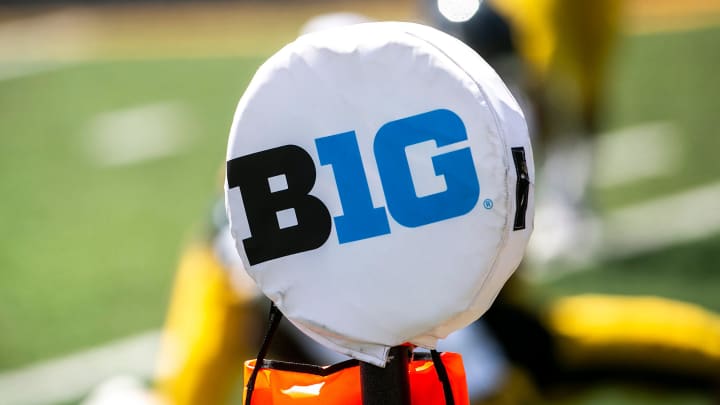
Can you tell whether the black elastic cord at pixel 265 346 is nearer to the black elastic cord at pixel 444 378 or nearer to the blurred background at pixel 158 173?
the black elastic cord at pixel 444 378

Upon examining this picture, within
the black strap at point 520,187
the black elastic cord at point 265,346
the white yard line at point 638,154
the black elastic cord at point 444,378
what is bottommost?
the white yard line at point 638,154

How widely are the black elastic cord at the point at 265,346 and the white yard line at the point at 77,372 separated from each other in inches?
135

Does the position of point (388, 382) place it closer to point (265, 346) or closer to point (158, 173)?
point (265, 346)

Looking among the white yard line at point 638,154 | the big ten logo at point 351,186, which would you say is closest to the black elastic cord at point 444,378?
the big ten logo at point 351,186

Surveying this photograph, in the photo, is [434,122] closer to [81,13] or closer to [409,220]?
[409,220]

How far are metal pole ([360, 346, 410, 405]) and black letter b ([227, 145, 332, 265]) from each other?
0.15 metres

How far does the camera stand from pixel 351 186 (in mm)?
1229

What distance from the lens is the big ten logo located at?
121cm

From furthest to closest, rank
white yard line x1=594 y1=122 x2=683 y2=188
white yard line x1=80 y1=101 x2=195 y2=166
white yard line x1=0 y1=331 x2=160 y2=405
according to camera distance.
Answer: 1. white yard line x1=80 y1=101 x2=195 y2=166
2. white yard line x1=594 y1=122 x2=683 y2=188
3. white yard line x1=0 y1=331 x2=160 y2=405

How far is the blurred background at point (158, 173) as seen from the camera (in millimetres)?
5258

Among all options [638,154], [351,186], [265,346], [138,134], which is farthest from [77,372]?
[138,134]

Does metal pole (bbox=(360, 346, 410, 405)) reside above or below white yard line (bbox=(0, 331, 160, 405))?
above

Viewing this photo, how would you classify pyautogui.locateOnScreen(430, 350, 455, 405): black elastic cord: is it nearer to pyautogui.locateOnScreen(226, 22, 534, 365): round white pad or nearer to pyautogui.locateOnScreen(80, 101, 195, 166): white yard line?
pyautogui.locateOnScreen(226, 22, 534, 365): round white pad

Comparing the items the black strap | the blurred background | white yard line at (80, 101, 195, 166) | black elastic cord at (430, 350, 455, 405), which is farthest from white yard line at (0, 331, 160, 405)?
the black strap
